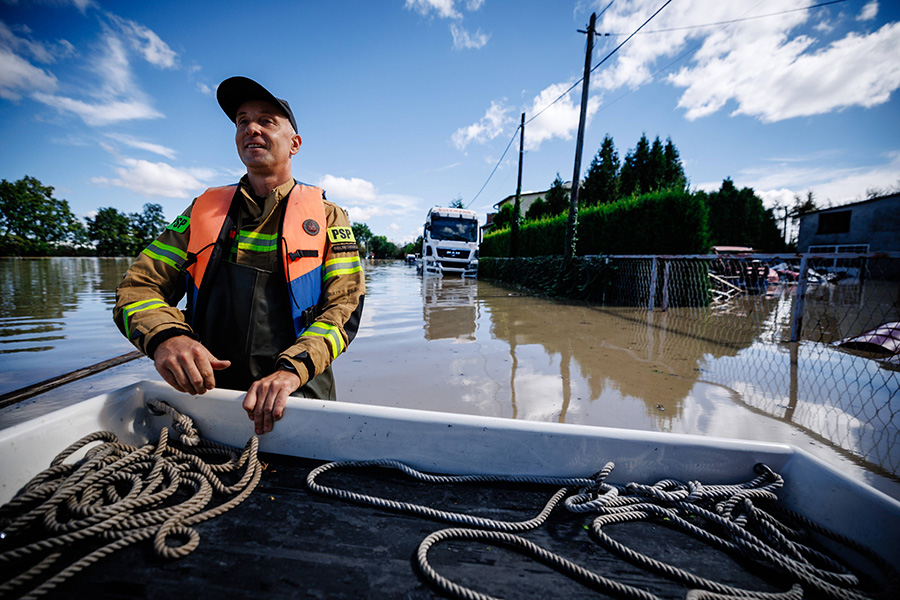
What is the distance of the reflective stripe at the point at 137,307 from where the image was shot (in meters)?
1.57

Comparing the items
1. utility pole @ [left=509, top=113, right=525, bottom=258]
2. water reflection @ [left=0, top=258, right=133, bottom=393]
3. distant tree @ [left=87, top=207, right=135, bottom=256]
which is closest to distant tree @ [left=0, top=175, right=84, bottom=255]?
distant tree @ [left=87, top=207, right=135, bottom=256]

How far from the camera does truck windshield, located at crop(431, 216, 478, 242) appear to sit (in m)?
19.1

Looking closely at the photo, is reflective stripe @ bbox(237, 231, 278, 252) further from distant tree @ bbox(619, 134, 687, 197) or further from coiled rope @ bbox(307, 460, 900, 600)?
distant tree @ bbox(619, 134, 687, 197)

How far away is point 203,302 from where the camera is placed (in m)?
1.75

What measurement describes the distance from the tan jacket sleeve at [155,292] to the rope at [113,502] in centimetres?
40

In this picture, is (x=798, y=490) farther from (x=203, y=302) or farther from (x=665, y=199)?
(x=665, y=199)

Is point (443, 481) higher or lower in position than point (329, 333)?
lower

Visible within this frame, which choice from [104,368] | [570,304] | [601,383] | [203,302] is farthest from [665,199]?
[104,368]

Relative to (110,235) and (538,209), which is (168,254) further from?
(110,235)

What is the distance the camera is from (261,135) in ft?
6.00

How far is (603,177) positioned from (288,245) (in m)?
47.5

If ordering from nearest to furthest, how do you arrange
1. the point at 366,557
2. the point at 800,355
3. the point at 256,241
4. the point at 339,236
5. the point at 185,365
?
1. the point at 366,557
2. the point at 185,365
3. the point at 256,241
4. the point at 339,236
5. the point at 800,355

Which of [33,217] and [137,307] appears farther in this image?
[33,217]

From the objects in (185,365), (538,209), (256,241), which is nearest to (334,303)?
(256,241)
